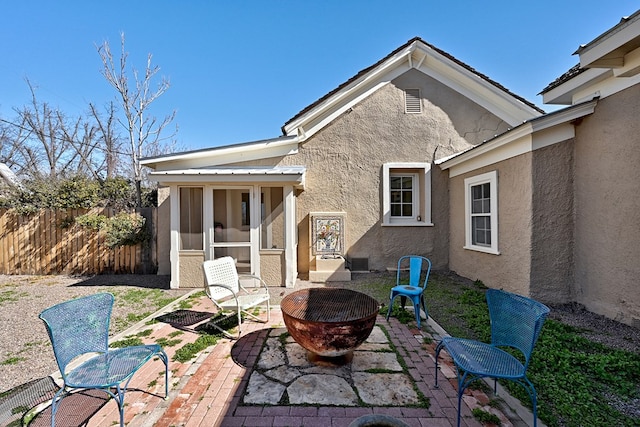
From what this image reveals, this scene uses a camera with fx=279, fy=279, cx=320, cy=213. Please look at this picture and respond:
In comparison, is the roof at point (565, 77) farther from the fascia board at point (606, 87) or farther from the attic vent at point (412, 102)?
the attic vent at point (412, 102)

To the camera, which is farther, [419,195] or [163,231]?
[419,195]

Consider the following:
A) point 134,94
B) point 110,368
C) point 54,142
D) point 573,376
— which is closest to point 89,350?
point 110,368

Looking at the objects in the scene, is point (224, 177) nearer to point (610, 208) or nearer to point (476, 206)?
point (476, 206)

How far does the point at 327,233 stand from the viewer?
30.3 ft

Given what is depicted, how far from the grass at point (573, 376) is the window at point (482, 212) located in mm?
2558

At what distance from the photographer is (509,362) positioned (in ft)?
9.45

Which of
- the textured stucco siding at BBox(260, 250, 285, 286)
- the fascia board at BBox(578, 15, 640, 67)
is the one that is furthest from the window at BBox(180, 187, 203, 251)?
the fascia board at BBox(578, 15, 640, 67)

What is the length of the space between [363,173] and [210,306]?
6.16 meters

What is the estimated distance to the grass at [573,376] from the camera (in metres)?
2.78

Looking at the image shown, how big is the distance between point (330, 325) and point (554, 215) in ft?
18.1

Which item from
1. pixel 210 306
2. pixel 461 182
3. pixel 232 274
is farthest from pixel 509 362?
pixel 461 182

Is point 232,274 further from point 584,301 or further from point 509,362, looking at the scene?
point 584,301

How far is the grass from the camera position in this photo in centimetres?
278

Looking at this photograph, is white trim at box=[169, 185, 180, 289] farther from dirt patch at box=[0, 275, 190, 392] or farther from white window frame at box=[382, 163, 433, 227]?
white window frame at box=[382, 163, 433, 227]
